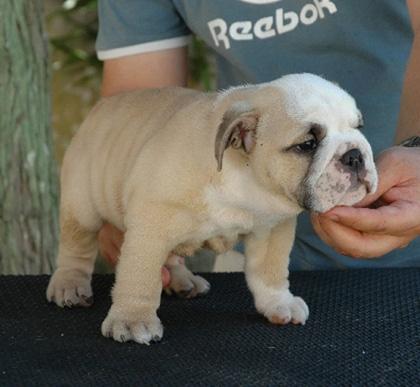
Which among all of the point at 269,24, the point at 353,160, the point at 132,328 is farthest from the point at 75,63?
the point at 353,160

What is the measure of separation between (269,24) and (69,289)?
0.98 m

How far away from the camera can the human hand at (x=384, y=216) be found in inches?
85.7

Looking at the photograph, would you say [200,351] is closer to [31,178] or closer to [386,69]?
[386,69]

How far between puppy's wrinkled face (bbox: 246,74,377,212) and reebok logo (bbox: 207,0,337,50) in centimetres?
73

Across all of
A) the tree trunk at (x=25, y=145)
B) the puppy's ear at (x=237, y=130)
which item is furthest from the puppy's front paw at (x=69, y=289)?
the tree trunk at (x=25, y=145)

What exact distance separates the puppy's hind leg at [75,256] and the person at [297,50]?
151 millimetres

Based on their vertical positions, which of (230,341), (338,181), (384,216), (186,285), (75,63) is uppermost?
(338,181)

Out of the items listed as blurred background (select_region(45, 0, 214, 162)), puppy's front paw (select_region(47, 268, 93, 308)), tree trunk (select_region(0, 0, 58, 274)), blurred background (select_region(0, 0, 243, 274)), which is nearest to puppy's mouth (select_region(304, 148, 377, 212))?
puppy's front paw (select_region(47, 268, 93, 308))

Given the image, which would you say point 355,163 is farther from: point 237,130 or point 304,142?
point 237,130

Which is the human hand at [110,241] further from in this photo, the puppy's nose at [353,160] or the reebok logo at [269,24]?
the puppy's nose at [353,160]

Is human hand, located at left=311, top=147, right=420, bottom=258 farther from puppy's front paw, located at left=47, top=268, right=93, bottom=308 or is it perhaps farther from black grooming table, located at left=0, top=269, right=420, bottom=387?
puppy's front paw, located at left=47, top=268, right=93, bottom=308

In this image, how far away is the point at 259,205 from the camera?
7.29 feet

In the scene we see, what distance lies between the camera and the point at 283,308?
91.7 inches

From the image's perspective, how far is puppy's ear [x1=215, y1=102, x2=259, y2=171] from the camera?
209cm
